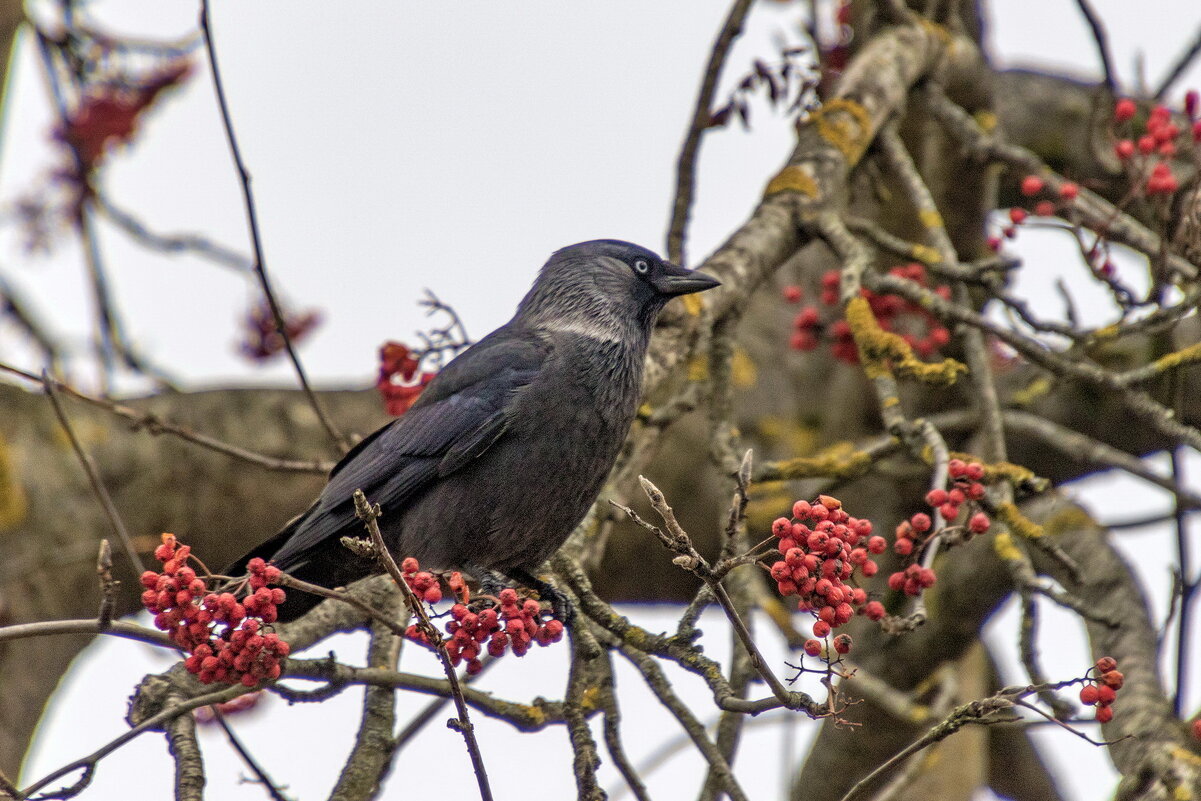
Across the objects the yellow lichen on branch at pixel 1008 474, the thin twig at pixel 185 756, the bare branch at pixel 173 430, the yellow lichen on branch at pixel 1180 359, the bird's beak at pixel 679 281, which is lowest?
the thin twig at pixel 185 756

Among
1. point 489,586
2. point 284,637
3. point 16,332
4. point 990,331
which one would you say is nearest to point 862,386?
point 990,331

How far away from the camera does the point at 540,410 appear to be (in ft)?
12.8

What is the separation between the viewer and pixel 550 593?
3902 mm

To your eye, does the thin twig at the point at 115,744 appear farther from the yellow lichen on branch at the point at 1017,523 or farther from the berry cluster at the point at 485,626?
the yellow lichen on branch at the point at 1017,523

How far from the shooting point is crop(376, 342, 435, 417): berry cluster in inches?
169

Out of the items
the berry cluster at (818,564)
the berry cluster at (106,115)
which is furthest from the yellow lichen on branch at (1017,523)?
the berry cluster at (106,115)

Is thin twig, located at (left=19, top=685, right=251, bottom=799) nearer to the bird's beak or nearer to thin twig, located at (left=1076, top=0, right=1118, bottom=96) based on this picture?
the bird's beak

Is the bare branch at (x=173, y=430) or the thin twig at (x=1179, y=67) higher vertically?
the thin twig at (x=1179, y=67)

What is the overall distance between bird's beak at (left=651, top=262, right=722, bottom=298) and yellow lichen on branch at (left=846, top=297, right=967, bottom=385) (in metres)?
0.53

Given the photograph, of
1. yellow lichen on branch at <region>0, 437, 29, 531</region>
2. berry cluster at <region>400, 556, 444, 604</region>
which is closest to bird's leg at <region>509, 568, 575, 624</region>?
berry cluster at <region>400, 556, 444, 604</region>

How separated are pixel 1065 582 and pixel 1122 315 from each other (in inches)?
39.5

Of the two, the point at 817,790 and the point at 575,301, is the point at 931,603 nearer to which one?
the point at 817,790

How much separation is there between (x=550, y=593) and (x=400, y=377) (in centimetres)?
107

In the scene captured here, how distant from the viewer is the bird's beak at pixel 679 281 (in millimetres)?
4289
